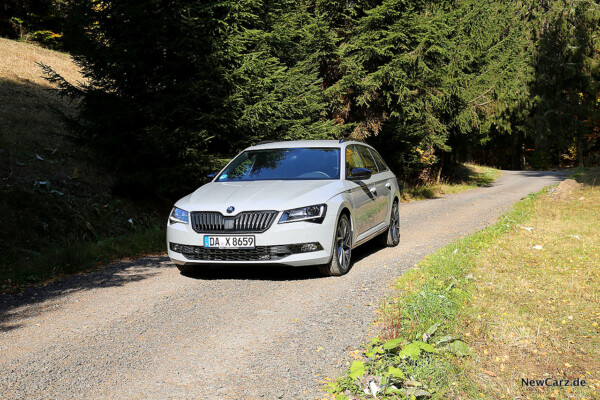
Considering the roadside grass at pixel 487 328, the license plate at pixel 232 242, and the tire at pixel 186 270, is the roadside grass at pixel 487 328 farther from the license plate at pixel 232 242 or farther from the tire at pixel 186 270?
the tire at pixel 186 270

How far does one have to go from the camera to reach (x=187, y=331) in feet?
17.2

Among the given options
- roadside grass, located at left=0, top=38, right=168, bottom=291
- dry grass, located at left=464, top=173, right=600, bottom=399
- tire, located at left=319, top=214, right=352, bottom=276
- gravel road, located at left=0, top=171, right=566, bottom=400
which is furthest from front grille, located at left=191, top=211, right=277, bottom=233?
roadside grass, located at left=0, top=38, right=168, bottom=291

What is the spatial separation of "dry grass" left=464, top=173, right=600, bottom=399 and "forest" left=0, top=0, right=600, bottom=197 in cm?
630

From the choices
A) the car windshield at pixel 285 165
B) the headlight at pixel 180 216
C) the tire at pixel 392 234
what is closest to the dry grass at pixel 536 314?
the tire at pixel 392 234

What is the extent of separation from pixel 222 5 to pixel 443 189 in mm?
17283

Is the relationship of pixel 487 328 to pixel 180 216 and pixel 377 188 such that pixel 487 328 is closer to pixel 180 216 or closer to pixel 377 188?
pixel 180 216

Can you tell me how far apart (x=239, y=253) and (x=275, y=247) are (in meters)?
0.47

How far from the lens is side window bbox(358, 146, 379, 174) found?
368 inches

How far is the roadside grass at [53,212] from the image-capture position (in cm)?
857

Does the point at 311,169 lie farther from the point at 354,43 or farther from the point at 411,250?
the point at 354,43

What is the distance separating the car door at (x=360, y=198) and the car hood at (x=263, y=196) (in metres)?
0.46

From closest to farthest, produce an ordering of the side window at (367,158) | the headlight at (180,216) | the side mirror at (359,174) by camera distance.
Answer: the headlight at (180,216) → the side mirror at (359,174) → the side window at (367,158)

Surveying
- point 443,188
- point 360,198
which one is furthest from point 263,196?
point 443,188

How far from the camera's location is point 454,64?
23.0m
